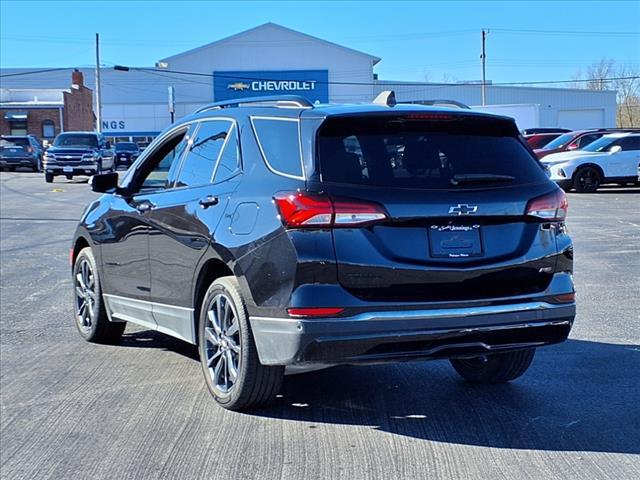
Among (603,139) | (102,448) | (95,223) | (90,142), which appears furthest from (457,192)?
(90,142)

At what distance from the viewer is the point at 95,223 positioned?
7.06 m

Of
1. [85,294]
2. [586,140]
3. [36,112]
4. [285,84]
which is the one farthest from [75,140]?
[285,84]

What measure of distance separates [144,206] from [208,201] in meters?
1.14

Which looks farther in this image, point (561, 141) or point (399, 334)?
point (561, 141)

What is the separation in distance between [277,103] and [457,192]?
4.32 ft

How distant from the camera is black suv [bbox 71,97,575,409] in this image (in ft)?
14.4

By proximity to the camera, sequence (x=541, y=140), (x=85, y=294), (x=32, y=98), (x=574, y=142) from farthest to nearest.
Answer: (x=32, y=98)
(x=541, y=140)
(x=574, y=142)
(x=85, y=294)

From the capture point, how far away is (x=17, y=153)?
40.4 metres

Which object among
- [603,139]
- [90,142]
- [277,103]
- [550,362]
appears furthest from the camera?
[90,142]

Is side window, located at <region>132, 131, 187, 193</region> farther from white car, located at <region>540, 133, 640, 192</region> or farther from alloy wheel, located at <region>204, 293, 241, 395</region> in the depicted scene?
white car, located at <region>540, 133, 640, 192</region>

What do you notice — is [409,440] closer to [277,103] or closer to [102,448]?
[102,448]

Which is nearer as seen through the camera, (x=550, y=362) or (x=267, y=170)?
(x=267, y=170)

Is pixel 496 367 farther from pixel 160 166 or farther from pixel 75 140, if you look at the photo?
pixel 75 140

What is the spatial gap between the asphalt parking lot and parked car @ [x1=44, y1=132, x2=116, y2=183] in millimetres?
24639
